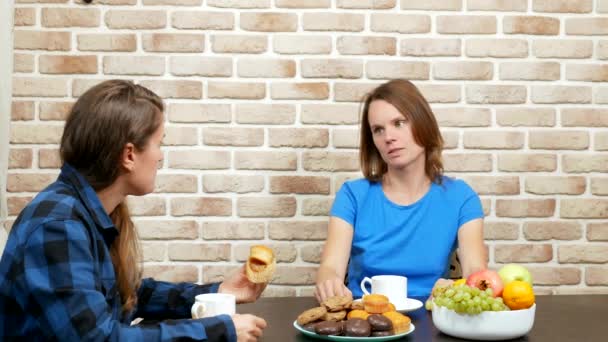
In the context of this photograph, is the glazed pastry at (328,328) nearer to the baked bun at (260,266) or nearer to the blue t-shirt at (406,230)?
the baked bun at (260,266)

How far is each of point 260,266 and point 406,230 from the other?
2.55 ft

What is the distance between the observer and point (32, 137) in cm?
269

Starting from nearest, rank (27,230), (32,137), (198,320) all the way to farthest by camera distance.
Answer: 1. (27,230)
2. (198,320)
3. (32,137)

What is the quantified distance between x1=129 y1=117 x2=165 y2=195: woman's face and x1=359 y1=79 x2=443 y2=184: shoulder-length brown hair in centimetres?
107

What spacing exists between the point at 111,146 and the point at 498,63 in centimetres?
172

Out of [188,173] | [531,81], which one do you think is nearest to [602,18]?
[531,81]

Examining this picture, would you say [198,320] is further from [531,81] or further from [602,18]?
[602,18]

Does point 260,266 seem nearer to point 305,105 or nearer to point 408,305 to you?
point 408,305

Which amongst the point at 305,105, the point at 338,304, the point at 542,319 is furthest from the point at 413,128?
the point at 338,304

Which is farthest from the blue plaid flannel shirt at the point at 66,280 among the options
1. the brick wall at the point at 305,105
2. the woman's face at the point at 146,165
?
the brick wall at the point at 305,105

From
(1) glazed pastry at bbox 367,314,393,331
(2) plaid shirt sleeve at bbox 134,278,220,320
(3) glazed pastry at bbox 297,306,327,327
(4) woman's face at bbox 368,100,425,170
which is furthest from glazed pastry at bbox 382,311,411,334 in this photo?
(4) woman's face at bbox 368,100,425,170

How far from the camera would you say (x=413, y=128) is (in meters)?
2.45

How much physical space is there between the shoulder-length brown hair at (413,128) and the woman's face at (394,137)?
0.06 feet

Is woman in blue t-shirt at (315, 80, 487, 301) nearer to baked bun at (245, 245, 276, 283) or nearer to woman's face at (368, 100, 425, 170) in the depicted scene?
woman's face at (368, 100, 425, 170)
